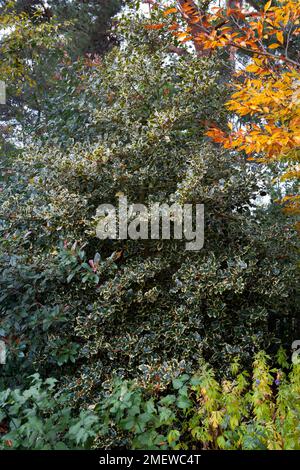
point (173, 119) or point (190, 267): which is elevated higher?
point (173, 119)

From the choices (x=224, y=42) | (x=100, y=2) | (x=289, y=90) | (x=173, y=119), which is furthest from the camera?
(x=100, y=2)

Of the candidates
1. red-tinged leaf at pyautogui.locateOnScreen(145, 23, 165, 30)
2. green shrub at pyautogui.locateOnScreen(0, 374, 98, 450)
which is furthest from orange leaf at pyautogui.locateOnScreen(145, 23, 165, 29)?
green shrub at pyautogui.locateOnScreen(0, 374, 98, 450)

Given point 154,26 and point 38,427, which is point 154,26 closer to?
point 154,26

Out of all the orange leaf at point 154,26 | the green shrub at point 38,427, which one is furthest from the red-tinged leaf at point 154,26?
→ the green shrub at point 38,427

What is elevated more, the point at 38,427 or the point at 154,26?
the point at 154,26

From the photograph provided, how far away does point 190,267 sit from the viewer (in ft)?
12.1

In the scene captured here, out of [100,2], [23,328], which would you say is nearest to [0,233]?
[23,328]

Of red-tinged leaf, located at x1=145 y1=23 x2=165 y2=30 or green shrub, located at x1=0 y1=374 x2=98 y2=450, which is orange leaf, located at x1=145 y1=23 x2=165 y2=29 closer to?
red-tinged leaf, located at x1=145 y1=23 x2=165 y2=30

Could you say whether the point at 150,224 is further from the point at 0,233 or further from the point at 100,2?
the point at 100,2

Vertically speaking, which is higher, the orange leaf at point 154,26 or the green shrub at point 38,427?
the orange leaf at point 154,26

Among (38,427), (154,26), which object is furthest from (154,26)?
(38,427)

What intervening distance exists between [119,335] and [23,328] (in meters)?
0.66

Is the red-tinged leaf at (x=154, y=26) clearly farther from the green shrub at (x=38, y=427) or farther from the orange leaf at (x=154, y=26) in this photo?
the green shrub at (x=38, y=427)
